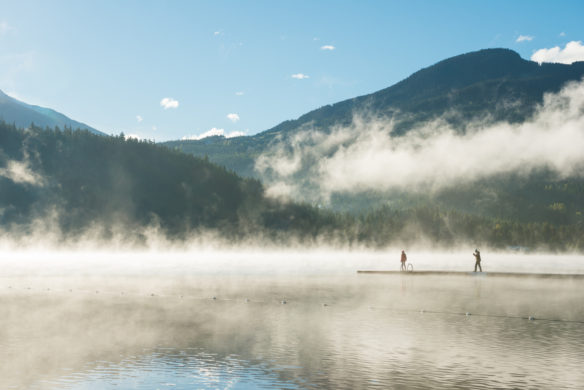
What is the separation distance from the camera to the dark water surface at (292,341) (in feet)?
61.1

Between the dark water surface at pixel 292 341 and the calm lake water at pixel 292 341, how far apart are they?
6cm

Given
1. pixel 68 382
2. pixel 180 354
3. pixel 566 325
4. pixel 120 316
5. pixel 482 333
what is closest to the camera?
pixel 68 382

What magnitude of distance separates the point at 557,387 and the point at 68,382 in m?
14.8

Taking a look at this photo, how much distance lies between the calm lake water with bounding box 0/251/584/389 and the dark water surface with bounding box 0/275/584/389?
6 centimetres

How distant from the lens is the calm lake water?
61.2 feet

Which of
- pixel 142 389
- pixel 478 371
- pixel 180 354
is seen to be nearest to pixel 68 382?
pixel 142 389

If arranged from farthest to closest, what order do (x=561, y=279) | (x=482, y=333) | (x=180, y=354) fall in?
1. (x=561, y=279)
2. (x=482, y=333)
3. (x=180, y=354)

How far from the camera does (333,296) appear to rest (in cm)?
4472

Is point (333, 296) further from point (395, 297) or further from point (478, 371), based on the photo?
point (478, 371)

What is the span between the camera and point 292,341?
25297mm

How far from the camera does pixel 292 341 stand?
996 inches

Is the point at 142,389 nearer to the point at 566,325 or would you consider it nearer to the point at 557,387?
the point at 557,387

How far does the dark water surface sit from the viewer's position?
18.6 metres

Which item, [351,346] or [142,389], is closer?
[142,389]
